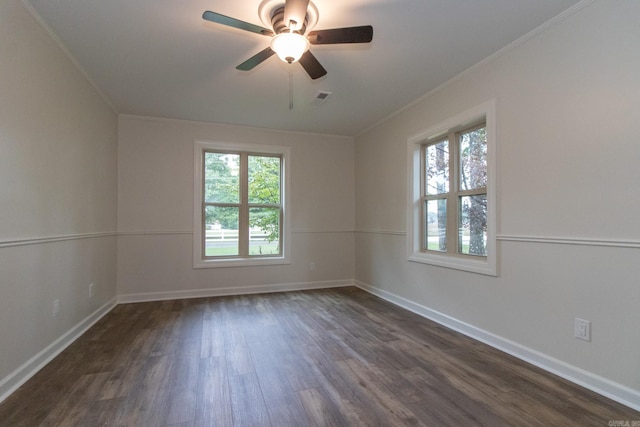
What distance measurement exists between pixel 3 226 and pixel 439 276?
3508mm

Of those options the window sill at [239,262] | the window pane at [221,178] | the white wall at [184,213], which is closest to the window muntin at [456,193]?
the white wall at [184,213]

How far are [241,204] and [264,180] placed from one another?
51cm

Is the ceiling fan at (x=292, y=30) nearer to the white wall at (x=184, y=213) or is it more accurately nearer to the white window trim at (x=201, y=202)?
the white window trim at (x=201, y=202)

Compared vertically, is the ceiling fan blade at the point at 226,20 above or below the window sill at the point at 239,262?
above

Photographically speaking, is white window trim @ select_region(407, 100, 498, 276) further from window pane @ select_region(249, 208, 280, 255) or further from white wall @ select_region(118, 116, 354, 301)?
window pane @ select_region(249, 208, 280, 255)

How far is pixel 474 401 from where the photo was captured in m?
1.88

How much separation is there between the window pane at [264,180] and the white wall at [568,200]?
277 cm

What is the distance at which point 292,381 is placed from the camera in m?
2.11

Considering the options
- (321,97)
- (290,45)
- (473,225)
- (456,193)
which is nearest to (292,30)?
(290,45)

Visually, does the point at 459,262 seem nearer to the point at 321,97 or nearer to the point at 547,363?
the point at 547,363

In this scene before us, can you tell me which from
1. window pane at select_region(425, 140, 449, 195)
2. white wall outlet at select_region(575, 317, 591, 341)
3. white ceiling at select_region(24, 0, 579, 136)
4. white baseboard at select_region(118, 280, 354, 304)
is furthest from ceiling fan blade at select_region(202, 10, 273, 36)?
white baseboard at select_region(118, 280, 354, 304)

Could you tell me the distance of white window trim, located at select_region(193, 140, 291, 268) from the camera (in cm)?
445

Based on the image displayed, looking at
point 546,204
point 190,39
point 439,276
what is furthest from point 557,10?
point 190,39

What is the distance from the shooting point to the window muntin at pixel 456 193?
9.93 feet
